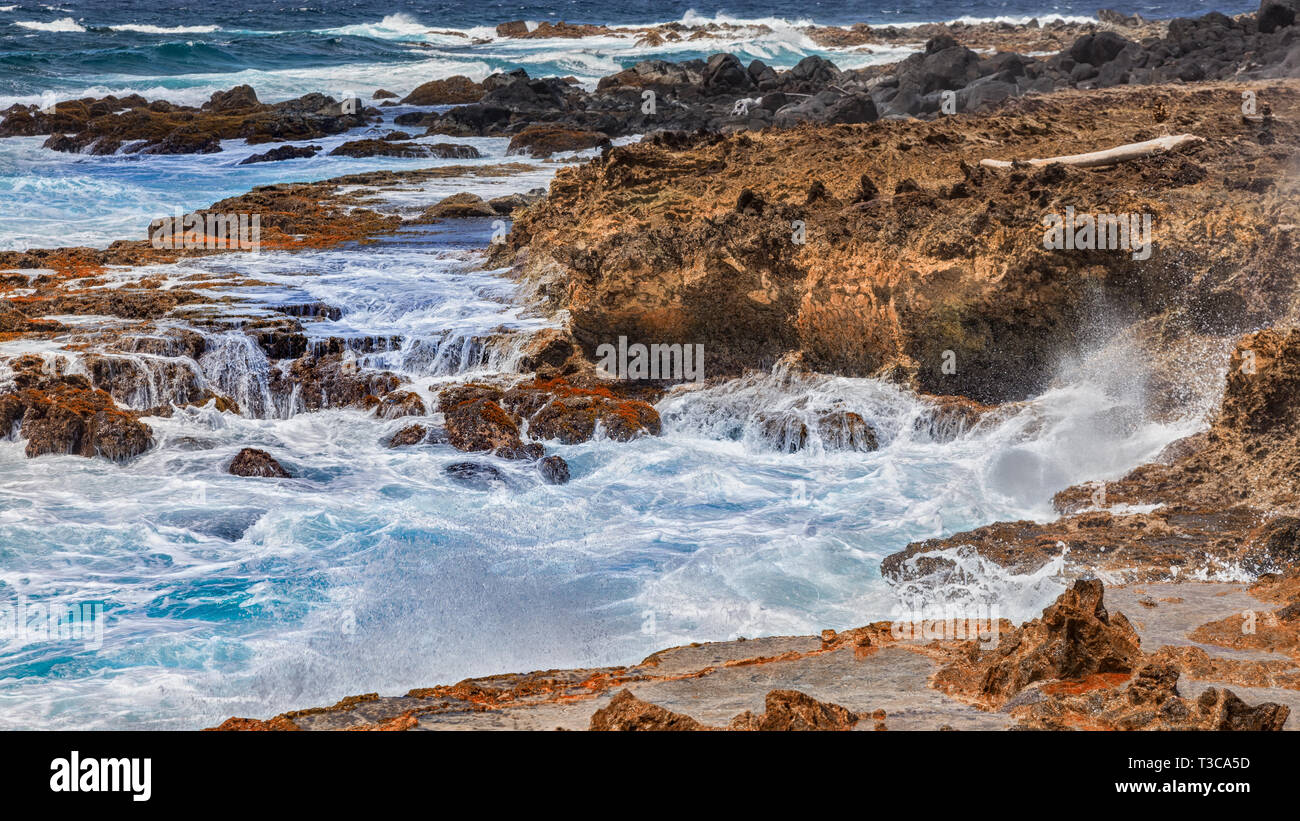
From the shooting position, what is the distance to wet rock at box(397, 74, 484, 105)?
36.0 metres

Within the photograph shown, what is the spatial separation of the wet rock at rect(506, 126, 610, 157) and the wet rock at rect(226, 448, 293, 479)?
1781cm

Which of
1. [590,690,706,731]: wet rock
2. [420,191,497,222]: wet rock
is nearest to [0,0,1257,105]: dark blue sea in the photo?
[420,191,497,222]: wet rock

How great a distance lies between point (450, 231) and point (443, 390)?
24.0ft

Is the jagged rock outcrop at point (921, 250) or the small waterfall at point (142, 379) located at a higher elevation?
the jagged rock outcrop at point (921, 250)

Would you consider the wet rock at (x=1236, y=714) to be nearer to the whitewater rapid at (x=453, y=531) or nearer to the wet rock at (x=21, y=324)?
the whitewater rapid at (x=453, y=531)

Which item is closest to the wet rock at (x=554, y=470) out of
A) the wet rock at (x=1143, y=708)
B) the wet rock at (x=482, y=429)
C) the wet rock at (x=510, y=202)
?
the wet rock at (x=482, y=429)

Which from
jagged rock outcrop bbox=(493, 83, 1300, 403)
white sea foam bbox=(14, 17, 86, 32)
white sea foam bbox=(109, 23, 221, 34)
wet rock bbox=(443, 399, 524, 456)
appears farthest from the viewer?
white sea foam bbox=(109, 23, 221, 34)

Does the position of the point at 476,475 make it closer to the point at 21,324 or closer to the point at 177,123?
the point at 21,324

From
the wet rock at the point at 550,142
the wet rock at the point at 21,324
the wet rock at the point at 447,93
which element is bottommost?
the wet rock at the point at 21,324

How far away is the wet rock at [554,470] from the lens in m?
10.5

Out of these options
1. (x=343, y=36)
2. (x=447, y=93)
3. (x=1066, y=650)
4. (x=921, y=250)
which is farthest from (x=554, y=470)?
(x=343, y=36)

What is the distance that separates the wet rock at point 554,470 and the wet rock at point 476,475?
13.3 inches

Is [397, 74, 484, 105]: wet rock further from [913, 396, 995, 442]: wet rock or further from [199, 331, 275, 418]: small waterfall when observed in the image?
[913, 396, 995, 442]: wet rock

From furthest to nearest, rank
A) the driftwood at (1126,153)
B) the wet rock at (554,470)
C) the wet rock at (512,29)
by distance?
the wet rock at (512,29) < the driftwood at (1126,153) < the wet rock at (554,470)
